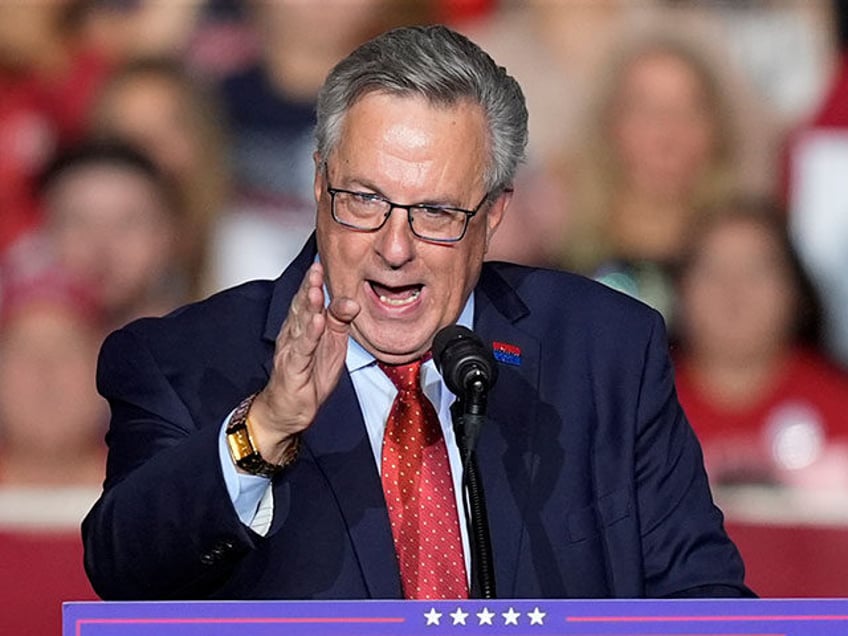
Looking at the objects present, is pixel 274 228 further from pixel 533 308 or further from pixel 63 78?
pixel 533 308

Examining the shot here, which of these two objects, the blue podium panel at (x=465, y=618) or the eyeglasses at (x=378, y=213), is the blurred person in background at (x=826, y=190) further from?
the blue podium panel at (x=465, y=618)

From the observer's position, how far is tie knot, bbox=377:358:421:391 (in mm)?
2193

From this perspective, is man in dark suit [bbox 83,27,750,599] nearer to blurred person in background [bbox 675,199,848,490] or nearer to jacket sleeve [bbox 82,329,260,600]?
jacket sleeve [bbox 82,329,260,600]

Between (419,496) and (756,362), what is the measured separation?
3059 mm

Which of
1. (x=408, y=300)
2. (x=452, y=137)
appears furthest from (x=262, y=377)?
(x=452, y=137)

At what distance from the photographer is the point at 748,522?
15.9 feet

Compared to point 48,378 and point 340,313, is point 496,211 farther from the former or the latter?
point 48,378

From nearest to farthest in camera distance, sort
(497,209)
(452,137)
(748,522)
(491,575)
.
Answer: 1. (491,575)
2. (452,137)
3. (497,209)
4. (748,522)

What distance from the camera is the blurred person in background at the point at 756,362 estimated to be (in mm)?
4914

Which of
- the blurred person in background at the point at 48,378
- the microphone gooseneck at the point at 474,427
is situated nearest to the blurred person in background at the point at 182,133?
the blurred person in background at the point at 48,378

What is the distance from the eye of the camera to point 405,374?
7.22 ft

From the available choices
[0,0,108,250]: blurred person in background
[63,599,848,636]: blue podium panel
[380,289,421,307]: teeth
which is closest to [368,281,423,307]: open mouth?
[380,289,421,307]: teeth

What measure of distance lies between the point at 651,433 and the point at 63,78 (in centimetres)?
305

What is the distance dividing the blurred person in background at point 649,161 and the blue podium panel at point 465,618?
3250mm
